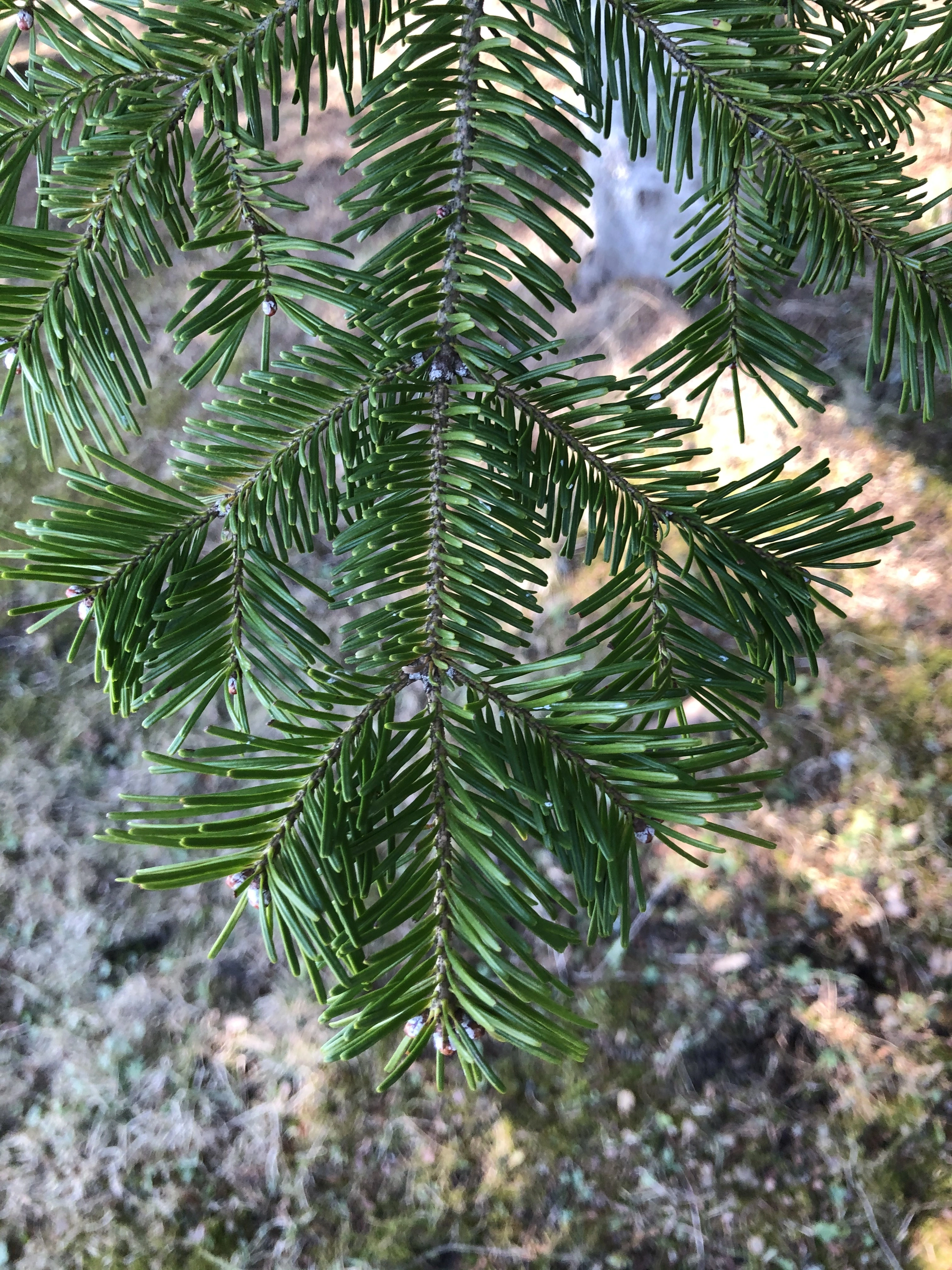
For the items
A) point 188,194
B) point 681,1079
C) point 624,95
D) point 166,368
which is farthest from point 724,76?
point 166,368

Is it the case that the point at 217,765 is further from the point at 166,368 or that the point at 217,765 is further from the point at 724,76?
the point at 166,368

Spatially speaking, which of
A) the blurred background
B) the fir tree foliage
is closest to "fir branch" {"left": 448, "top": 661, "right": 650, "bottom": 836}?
the fir tree foliage

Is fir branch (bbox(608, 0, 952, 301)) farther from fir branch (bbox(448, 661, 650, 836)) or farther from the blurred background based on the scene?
the blurred background

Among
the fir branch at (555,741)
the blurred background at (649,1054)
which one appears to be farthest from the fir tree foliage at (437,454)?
the blurred background at (649,1054)

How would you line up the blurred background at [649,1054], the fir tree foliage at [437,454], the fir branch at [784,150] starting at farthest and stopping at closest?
the blurred background at [649,1054] < the fir branch at [784,150] < the fir tree foliage at [437,454]

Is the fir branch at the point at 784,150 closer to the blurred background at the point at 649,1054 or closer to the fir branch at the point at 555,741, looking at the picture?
the fir branch at the point at 555,741

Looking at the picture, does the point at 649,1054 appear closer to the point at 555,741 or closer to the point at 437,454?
the point at 555,741

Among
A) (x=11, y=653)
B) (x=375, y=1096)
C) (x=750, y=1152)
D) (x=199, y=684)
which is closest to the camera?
(x=199, y=684)
